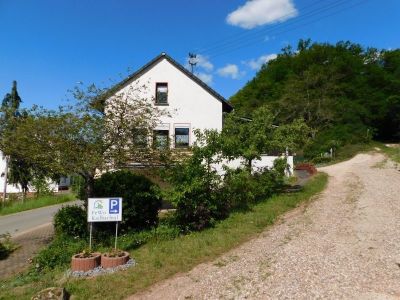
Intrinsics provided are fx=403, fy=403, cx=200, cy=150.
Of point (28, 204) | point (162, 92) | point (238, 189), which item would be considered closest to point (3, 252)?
point (238, 189)

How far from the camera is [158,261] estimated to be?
10.0 meters

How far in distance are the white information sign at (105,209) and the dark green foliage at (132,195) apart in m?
2.16

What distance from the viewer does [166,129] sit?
84.4 ft

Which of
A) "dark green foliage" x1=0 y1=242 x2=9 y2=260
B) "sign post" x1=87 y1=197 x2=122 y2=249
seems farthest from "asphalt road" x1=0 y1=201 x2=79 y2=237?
"sign post" x1=87 y1=197 x2=122 y2=249

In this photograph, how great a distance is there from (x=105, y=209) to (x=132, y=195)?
237 cm

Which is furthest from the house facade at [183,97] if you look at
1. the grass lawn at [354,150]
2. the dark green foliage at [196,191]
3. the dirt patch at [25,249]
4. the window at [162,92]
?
the grass lawn at [354,150]

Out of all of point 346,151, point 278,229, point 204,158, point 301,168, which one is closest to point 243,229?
point 278,229

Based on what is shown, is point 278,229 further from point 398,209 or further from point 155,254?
point 398,209

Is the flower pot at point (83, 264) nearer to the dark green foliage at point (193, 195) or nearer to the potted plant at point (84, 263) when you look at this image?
the potted plant at point (84, 263)

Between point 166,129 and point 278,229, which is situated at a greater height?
point 166,129

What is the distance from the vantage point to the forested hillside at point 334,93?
52.3 meters

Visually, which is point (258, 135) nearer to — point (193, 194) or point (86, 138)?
point (193, 194)

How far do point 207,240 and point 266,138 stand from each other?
26.8 feet

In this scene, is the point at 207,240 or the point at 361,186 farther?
the point at 361,186
